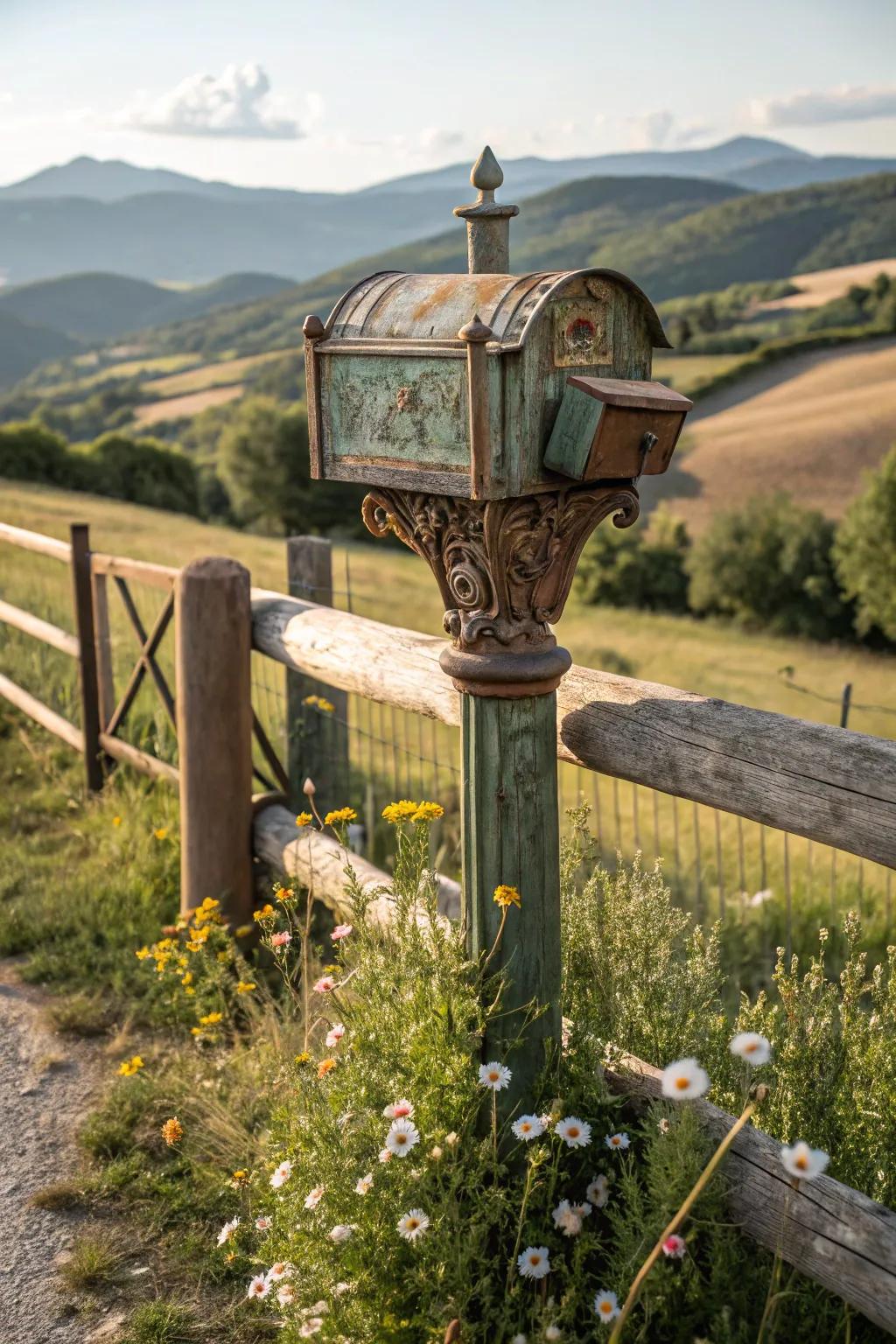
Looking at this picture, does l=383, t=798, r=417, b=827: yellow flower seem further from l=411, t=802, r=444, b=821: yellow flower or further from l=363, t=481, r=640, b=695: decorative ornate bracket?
l=363, t=481, r=640, b=695: decorative ornate bracket

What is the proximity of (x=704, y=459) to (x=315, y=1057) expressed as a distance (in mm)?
52251

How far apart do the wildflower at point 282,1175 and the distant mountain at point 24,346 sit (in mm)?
172224

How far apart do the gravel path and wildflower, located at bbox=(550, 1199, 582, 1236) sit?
3.64 ft

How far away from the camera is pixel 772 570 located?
45406 millimetres

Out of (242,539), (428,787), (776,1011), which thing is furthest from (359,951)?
(242,539)

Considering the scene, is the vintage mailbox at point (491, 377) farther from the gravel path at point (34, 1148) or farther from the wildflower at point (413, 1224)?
the gravel path at point (34, 1148)

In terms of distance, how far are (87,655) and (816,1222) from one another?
14.1 feet

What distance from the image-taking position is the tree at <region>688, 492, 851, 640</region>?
44.8 meters

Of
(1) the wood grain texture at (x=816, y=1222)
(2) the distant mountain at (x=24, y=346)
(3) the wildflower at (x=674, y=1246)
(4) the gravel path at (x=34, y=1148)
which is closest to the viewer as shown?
Result: (3) the wildflower at (x=674, y=1246)

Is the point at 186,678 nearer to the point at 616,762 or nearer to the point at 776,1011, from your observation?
the point at 616,762

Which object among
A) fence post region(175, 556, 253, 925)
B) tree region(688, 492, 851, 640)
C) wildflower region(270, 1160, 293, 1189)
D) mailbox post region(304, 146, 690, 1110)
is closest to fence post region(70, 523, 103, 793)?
fence post region(175, 556, 253, 925)

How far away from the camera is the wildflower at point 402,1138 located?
1838 millimetres

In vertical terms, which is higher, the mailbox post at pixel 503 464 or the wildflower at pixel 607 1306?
the mailbox post at pixel 503 464

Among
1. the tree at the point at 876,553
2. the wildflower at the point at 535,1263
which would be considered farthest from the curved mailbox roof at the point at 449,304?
the tree at the point at 876,553
